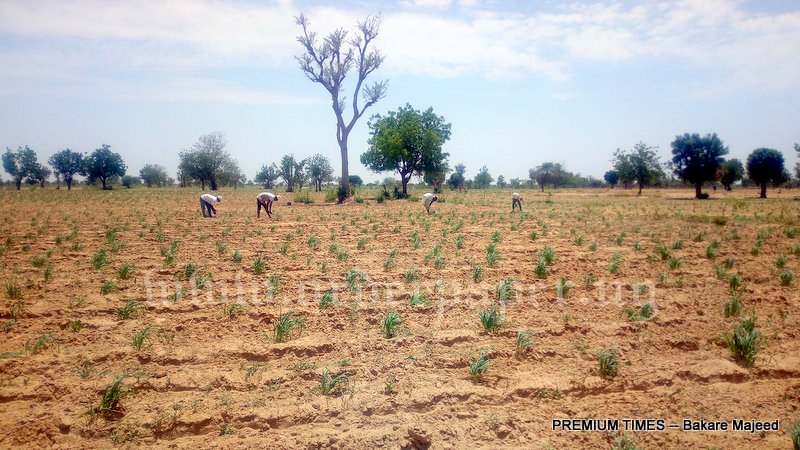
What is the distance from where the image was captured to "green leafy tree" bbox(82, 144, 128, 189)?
67.0 m

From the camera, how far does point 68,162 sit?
7269 centimetres

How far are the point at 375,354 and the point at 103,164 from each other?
7706cm

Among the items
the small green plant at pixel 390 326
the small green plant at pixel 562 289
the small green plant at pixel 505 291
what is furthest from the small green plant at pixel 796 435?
the small green plant at pixel 390 326

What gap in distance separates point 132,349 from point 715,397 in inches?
242

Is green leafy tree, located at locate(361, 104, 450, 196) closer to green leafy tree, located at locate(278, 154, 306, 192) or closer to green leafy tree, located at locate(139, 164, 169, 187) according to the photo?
green leafy tree, located at locate(278, 154, 306, 192)

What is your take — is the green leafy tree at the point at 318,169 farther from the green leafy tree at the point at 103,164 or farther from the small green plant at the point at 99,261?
the small green plant at the point at 99,261

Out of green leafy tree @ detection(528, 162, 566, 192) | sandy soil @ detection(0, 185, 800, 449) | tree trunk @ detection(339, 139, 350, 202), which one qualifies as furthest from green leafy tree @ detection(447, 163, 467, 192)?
sandy soil @ detection(0, 185, 800, 449)

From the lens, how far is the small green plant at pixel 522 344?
509 centimetres

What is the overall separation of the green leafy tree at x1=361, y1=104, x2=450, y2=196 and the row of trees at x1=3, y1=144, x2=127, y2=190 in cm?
4736

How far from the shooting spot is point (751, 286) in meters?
7.83

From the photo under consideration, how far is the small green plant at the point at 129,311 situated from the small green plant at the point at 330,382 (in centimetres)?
315

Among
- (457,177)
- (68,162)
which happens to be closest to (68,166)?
(68,162)

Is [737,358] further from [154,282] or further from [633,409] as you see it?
[154,282]

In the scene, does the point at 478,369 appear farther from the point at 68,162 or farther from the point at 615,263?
the point at 68,162
